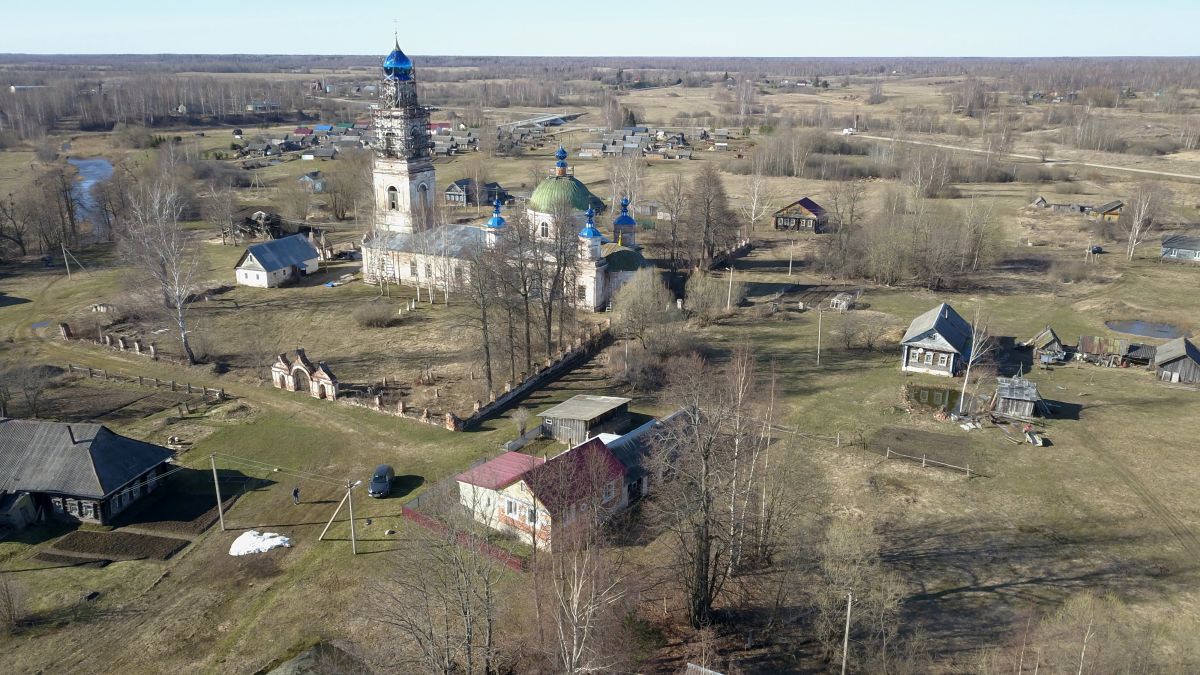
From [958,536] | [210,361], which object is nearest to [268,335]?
[210,361]

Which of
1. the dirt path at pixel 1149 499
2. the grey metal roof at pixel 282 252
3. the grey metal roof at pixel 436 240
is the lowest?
the dirt path at pixel 1149 499

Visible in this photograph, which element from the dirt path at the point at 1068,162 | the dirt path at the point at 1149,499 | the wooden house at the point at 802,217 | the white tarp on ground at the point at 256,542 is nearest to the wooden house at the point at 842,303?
the dirt path at the point at 1149,499

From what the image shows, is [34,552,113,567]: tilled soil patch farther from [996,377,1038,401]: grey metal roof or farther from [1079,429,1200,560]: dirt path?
[996,377,1038,401]: grey metal roof

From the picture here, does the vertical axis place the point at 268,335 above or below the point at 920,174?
below

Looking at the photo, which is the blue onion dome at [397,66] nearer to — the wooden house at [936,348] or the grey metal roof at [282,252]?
the grey metal roof at [282,252]

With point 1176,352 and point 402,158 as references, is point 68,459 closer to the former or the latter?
point 402,158

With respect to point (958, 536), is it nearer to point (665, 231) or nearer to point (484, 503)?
point (484, 503)
